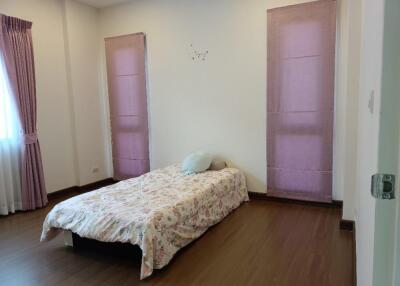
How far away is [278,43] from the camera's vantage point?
11.7 feet

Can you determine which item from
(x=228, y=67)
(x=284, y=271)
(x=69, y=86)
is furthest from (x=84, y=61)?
(x=284, y=271)

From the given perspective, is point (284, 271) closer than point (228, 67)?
Yes

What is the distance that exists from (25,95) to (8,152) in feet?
2.46

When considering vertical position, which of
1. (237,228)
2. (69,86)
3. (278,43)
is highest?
(278,43)

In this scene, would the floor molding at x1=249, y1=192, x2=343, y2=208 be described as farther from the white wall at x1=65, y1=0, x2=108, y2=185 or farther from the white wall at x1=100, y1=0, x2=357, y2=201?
the white wall at x1=65, y1=0, x2=108, y2=185

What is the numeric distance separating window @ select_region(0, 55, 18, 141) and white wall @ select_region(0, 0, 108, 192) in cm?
41

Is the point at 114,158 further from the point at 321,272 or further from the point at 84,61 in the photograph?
the point at 321,272

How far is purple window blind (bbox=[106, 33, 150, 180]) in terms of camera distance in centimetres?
453

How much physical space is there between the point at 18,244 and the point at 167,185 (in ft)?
5.12

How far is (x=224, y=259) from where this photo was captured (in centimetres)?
246

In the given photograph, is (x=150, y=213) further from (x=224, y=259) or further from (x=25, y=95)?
(x=25, y=95)

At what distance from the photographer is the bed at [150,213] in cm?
230

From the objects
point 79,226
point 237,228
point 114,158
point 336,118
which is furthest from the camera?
point 114,158

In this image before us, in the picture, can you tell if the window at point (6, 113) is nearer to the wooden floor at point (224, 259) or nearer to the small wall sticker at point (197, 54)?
the wooden floor at point (224, 259)
